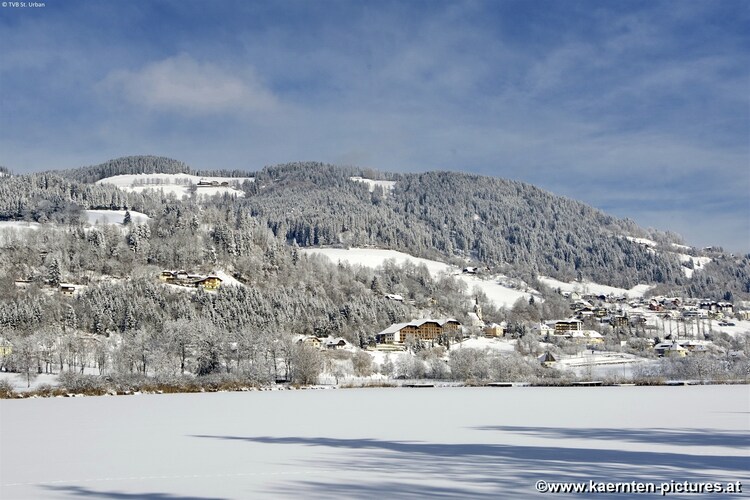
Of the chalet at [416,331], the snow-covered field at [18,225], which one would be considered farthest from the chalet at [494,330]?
the snow-covered field at [18,225]

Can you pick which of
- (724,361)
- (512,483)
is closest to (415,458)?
(512,483)

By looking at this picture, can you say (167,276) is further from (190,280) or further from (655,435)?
(655,435)

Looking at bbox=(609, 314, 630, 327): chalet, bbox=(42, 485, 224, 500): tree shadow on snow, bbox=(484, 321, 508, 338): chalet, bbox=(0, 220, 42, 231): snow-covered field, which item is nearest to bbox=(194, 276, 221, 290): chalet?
bbox=(0, 220, 42, 231): snow-covered field

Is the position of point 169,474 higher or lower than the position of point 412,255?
lower

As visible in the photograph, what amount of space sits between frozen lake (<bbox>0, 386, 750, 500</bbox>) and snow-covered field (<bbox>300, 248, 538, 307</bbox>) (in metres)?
123

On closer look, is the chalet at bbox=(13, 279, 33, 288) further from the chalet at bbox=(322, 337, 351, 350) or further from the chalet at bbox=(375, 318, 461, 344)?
the chalet at bbox=(375, 318, 461, 344)

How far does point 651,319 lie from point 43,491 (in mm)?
163434

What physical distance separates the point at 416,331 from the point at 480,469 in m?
95.7

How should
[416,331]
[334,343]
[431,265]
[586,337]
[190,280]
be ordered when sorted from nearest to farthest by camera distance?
1. [334,343]
2. [416,331]
3. [190,280]
4. [586,337]
5. [431,265]

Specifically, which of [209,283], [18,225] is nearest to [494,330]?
[209,283]

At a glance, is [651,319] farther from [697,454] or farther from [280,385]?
[697,454]

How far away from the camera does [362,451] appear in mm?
18453

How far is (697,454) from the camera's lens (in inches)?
657

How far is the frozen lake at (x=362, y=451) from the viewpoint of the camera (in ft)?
43.7
